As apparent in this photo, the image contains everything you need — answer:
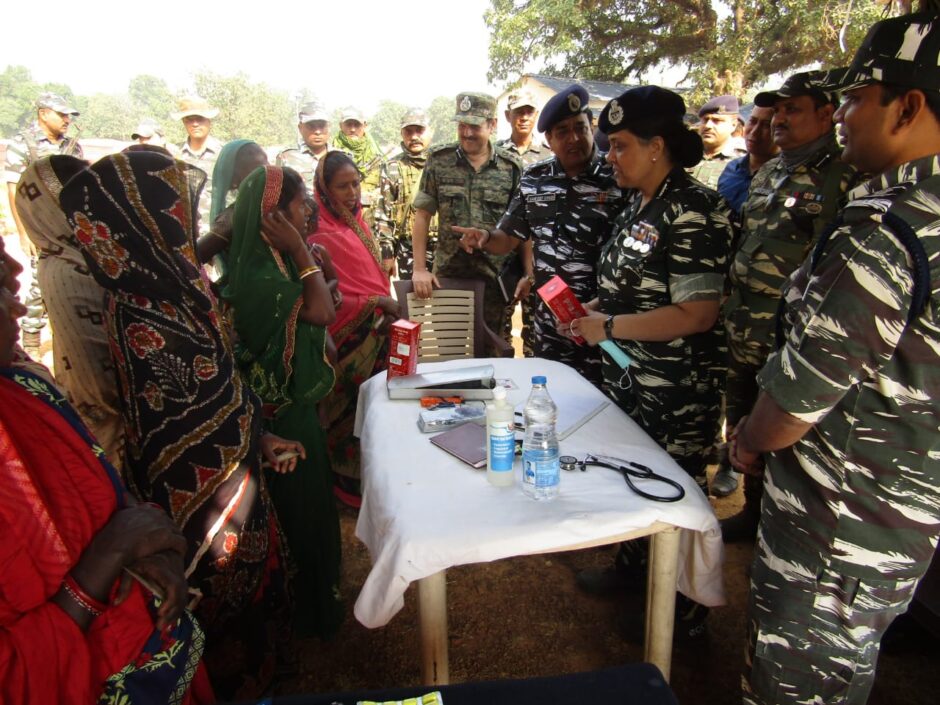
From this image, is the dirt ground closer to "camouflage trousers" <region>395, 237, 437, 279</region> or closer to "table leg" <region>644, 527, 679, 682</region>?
"table leg" <region>644, 527, 679, 682</region>

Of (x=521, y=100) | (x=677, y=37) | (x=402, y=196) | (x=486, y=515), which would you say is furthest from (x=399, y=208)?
(x=677, y=37)

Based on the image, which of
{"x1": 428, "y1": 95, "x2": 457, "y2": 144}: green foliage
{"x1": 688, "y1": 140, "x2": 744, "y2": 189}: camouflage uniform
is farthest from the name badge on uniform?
{"x1": 428, "y1": 95, "x2": 457, "y2": 144}: green foliage

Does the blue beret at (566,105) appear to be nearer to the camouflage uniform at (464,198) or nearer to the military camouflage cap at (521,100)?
the camouflage uniform at (464,198)

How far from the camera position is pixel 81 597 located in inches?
39.6

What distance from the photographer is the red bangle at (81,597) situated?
1.00m

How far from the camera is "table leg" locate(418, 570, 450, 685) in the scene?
1.35m

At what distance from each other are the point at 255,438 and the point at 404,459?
51 cm

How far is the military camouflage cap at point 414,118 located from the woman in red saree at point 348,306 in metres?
2.90

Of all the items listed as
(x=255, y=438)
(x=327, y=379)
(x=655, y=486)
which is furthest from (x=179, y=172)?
(x=655, y=486)

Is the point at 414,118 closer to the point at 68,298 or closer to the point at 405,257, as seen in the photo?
the point at 405,257

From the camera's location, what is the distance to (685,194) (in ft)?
6.27

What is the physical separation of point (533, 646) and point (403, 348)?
4.29ft

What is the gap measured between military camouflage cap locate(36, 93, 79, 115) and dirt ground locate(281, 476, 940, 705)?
20.5ft

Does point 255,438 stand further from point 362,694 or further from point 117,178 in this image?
point 362,694
